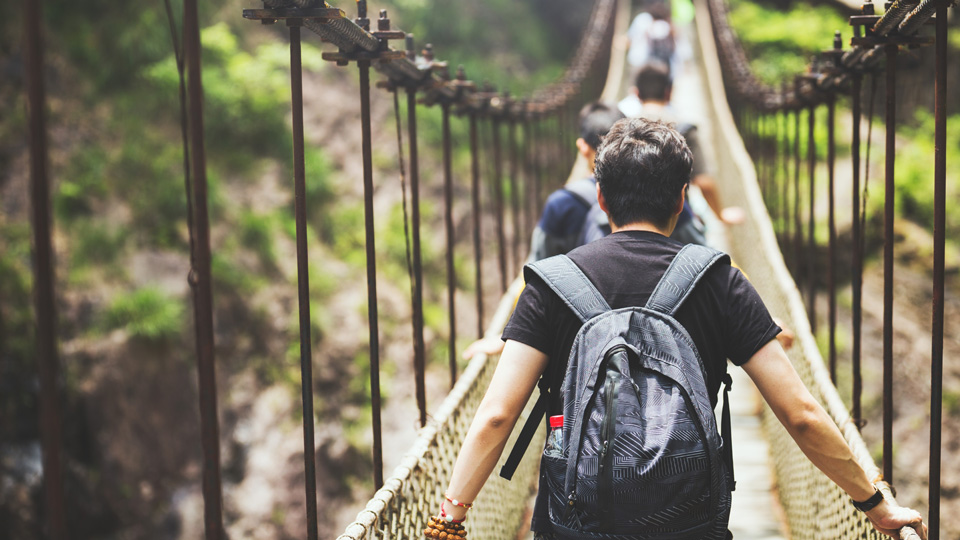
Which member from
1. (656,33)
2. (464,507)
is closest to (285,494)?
(656,33)

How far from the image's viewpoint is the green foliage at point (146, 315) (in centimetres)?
669

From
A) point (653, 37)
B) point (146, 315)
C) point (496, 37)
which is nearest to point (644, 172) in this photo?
point (653, 37)

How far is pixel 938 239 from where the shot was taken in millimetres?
1538

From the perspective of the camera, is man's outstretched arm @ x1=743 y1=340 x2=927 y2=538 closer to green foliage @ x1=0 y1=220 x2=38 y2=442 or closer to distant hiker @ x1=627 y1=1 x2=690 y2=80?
distant hiker @ x1=627 y1=1 x2=690 y2=80

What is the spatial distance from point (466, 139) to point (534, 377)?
27.0ft

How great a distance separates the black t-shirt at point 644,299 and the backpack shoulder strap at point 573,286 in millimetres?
12

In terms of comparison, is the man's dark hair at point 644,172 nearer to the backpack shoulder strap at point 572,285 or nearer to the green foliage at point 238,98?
the backpack shoulder strap at point 572,285

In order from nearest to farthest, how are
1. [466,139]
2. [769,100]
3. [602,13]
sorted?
[769,100], [466,139], [602,13]

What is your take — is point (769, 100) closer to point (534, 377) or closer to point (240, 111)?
point (534, 377)

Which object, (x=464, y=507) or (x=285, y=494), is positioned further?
(x=285, y=494)

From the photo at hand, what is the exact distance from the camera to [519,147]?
9.48 metres

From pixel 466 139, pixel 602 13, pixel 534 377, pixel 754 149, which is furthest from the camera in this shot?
pixel 602 13

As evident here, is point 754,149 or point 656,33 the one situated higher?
point 656,33

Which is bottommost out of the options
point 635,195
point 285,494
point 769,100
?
point 285,494
